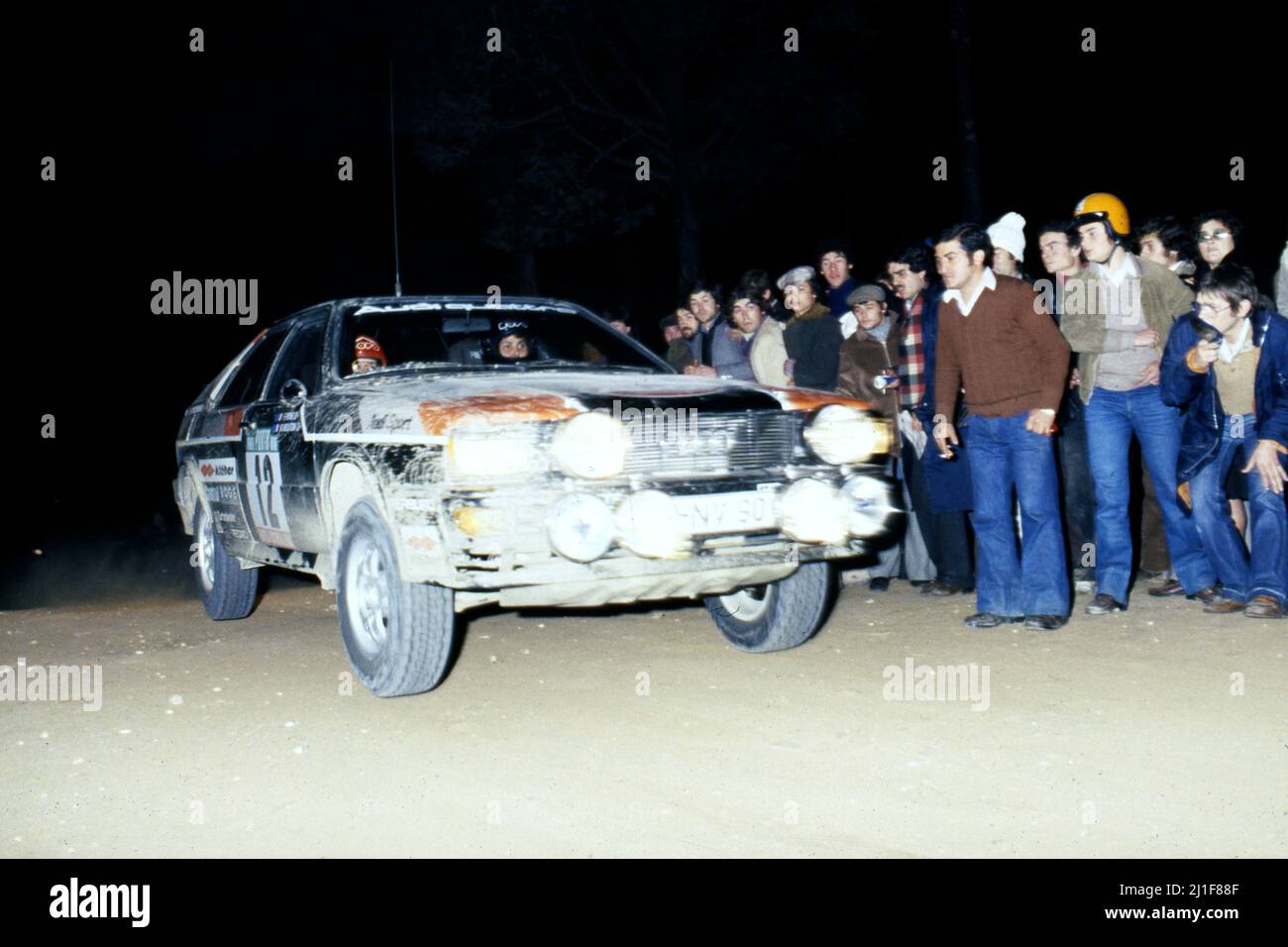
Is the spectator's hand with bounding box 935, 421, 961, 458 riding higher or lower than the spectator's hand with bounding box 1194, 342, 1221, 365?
lower

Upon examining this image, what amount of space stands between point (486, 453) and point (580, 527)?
1.33ft

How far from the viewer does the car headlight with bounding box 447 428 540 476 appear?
4.31 metres

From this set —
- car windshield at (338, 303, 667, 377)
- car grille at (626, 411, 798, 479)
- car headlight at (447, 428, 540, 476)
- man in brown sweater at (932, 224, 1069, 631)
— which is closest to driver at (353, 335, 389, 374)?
car windshield at (338, 303, 667, 377)

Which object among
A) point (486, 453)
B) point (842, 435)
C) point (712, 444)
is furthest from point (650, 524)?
point (842, 435)

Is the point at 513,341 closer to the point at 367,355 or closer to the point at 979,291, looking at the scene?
the point at 367,355

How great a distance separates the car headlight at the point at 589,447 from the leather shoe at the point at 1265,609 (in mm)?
3276

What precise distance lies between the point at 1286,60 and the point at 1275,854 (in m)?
19.6

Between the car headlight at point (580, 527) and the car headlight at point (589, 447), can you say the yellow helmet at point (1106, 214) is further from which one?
the car headlight at point (580, 527)

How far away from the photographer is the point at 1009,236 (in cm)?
679

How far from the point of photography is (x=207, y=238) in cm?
3123

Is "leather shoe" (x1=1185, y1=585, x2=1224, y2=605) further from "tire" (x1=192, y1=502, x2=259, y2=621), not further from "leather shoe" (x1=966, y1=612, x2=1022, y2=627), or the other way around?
"tire" (x1=192, y1=502, x2=259, y2=621)

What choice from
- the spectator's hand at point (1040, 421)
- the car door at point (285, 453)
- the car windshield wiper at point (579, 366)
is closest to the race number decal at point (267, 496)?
the car door at point (285, 453)

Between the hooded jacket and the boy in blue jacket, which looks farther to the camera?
the hooded jacket

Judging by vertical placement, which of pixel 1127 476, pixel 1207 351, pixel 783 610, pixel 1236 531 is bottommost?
pixel 783 610
